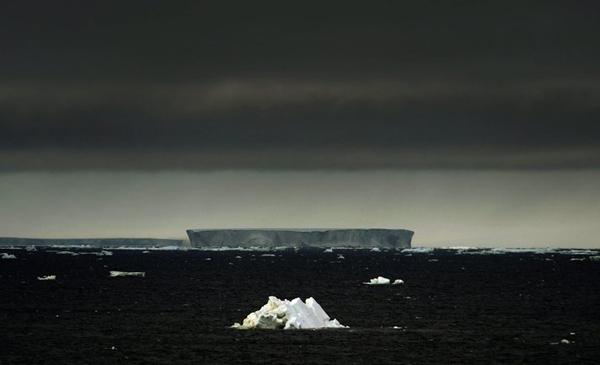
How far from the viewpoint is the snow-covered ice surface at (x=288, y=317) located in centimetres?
7881

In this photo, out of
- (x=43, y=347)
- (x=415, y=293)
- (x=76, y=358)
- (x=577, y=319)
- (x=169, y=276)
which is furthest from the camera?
(x=169, y=276)

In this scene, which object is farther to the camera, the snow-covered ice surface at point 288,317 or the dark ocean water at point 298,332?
the snow-covered ice surface at point 288,317

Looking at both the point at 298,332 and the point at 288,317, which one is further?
the point at 288,317

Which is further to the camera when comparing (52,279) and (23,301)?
(52,279)

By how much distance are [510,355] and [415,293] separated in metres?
65.7

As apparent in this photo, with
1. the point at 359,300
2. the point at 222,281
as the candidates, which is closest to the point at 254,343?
the point at 359,300

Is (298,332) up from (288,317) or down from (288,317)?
down

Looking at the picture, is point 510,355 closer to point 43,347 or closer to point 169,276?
point 43,347

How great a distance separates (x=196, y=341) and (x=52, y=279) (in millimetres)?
97186

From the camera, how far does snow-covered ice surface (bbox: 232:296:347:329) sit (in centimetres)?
7881

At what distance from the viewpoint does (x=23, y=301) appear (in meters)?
112

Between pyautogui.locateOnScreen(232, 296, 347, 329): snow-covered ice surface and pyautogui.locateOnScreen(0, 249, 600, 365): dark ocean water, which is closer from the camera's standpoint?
pyautogui.locateOnScreen(0, 249, 600, 365): dark ocean water

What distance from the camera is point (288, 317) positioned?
79.5 metres

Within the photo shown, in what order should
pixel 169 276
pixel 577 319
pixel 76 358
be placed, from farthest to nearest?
pixel 169 276 < pixel 577 319 < pixel 76 358
